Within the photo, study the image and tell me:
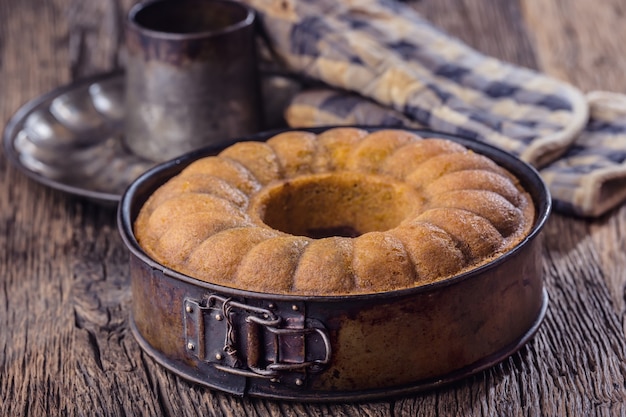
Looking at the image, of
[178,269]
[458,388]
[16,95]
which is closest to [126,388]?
[178,269]

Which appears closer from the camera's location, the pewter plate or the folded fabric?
the folded fabric

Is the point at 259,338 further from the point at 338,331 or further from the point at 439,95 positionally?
the point at 439,95

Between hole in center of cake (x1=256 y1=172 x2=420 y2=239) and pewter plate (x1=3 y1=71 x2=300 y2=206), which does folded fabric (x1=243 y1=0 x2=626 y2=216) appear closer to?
pewter plate (x1=3 y1=71 x2=300 y2=206)

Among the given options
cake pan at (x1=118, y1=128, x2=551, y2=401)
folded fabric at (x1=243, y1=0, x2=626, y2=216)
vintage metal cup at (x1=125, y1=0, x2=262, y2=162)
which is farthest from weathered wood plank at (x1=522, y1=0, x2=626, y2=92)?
cake pan at (x1=118, y1=128, x2=551, y2=401)

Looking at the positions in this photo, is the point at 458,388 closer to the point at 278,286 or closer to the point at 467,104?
the point at 278,286

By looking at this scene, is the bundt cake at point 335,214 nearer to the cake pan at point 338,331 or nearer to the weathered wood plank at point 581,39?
the cake pan at point 338,331

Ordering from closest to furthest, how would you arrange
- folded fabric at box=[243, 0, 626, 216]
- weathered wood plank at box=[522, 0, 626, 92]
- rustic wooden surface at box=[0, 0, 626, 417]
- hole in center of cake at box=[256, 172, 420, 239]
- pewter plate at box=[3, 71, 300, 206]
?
rustic wooden surface at box=[0, 0, 626, 417]
hole in center of cake at box=[256, 172, 420, 239]
folded fabric at box=[243, 0, 626, 216]
pewter plate at box=[3, 71, 300, 206]
weathered wood plank at box=[522, 0, 626, 92]
